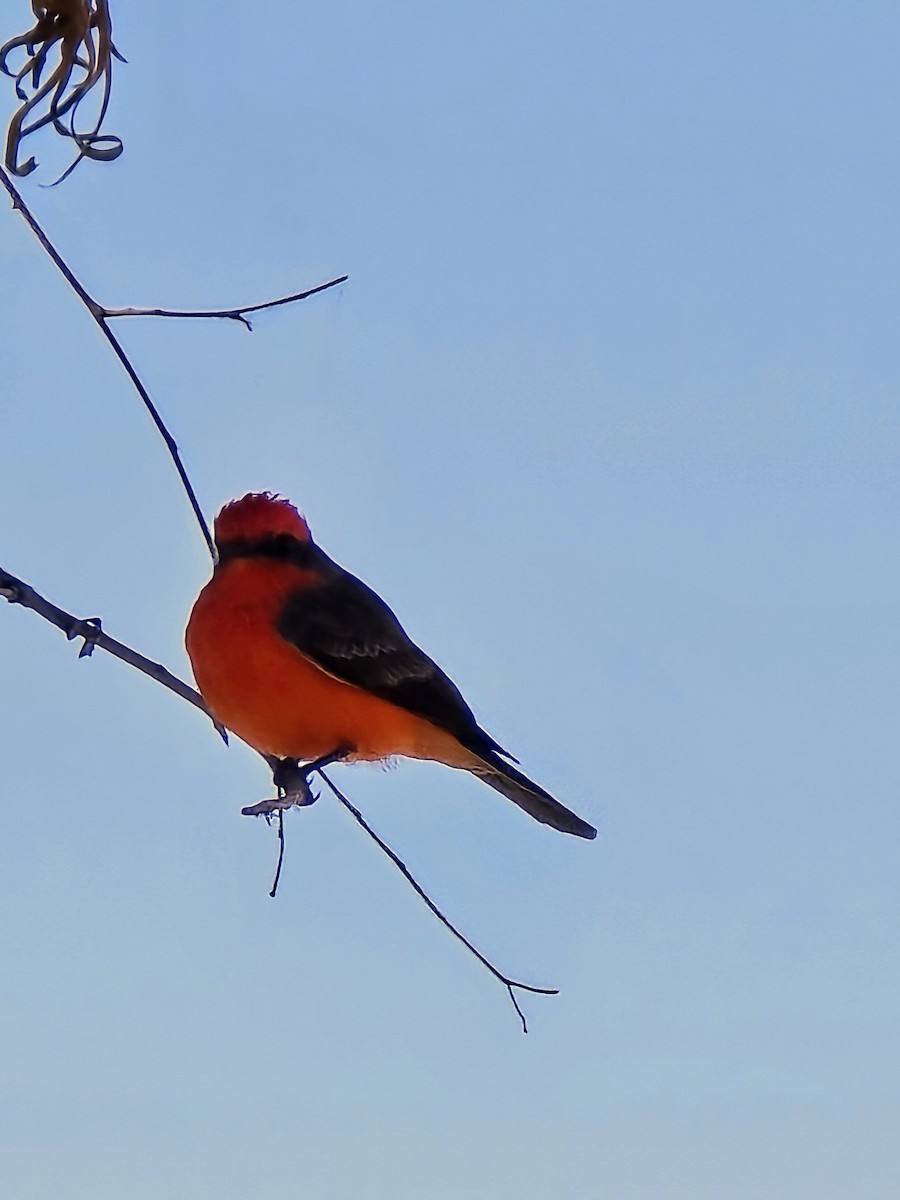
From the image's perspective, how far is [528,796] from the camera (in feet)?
13.6

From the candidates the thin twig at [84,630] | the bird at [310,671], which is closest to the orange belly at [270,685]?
the bird at [310,671]

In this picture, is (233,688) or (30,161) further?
(233,688)

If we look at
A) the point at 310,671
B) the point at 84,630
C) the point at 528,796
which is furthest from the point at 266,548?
the point at 84,630

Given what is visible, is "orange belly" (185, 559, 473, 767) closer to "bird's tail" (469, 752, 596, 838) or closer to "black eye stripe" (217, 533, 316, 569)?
"black eye stripe" (217, 533, 316, 569)

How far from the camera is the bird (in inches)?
154

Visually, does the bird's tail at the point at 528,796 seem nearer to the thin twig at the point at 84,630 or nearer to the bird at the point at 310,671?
the bird at the point at 310,671

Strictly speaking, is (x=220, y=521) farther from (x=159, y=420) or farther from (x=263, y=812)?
(x=159, y=420)

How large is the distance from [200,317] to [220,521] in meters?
1.85

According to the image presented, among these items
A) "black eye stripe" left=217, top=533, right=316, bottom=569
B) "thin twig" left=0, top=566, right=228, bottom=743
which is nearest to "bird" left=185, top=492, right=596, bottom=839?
"black eye stripe" left=217, top=533, right=316, bottom=569

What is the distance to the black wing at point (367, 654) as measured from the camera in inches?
162

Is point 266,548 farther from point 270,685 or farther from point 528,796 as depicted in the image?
point 528,796

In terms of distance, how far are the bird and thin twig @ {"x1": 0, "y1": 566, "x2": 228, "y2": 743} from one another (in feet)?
3.52

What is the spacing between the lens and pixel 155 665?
2686 millimetres

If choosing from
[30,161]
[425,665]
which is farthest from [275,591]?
[30,161]
